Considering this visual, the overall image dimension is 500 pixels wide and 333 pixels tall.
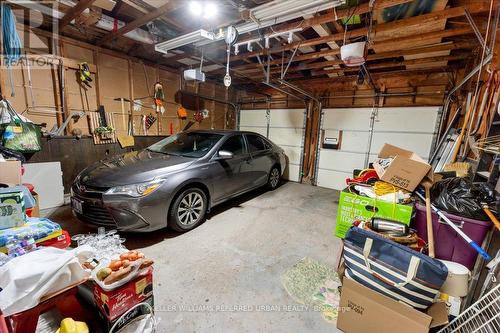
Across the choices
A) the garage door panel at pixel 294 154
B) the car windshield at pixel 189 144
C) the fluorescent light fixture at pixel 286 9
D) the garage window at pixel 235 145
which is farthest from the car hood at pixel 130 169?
the garage door panel at pixel 294 154

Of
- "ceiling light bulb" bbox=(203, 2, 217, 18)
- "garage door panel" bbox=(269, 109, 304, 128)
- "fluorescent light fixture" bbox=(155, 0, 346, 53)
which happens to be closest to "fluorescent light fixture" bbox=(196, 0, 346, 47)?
"fluorescent light fixture" bbox=(155, 0, 346, 53)

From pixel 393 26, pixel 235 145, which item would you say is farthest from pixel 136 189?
pixel 393 26

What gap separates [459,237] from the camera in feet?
5.76

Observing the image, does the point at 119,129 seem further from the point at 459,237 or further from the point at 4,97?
the point at 459,237

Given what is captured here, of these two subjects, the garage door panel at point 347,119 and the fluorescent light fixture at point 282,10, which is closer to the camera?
the fluorescent light fixture at point 282,10

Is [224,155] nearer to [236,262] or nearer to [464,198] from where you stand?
[236,262]

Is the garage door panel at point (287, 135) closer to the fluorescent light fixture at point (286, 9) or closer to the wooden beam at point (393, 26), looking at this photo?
the wooden beam at point (393, 26)

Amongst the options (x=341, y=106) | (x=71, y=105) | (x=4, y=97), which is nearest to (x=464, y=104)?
(x=341, y=106)

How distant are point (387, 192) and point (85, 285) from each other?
2.62m

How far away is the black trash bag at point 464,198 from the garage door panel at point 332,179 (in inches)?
134

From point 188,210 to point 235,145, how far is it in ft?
4.60

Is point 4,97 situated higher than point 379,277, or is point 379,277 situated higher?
point 4,97

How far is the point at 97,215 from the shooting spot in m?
2.39

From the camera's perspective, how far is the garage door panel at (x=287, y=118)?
5852mm
